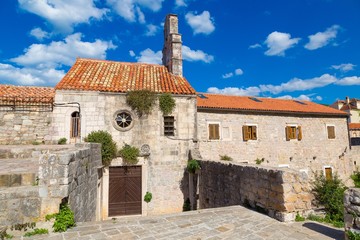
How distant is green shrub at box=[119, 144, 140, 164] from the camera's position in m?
10.9

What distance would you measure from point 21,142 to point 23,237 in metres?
8.15

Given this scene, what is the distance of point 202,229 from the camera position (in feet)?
15.7

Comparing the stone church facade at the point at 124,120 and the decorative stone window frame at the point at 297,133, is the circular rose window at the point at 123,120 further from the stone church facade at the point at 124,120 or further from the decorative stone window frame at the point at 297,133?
the decorative stone window frame at the point at 297,133

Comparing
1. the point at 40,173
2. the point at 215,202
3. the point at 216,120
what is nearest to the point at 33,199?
the point at 40,173

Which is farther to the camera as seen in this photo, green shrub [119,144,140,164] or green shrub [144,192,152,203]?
green shrub [144,192,152,203]

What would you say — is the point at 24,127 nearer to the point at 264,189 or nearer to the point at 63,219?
the point at 63,219

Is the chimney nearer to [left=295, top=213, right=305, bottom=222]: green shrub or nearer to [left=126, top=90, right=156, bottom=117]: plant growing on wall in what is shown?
[left=126, top=90, right=156, bottom=117]: plant growing on wall

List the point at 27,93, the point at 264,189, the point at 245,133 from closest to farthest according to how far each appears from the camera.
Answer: the point at 264,189
the point at 27,93
the point at 245,133

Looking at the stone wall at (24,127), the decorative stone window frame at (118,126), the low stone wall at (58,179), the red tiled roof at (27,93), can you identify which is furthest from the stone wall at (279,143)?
the low stone wall at (58,179)

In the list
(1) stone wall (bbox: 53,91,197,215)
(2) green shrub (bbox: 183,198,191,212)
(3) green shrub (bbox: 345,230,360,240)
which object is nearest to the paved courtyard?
(3) green shrub (bbox: 345,230,360,240)

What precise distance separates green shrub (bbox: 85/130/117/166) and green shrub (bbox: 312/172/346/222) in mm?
8341

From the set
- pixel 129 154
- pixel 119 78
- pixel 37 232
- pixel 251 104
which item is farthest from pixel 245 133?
pixel 37 232

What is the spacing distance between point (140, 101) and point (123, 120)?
131cm

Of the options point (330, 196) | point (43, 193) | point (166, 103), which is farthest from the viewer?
point (166, 103)
